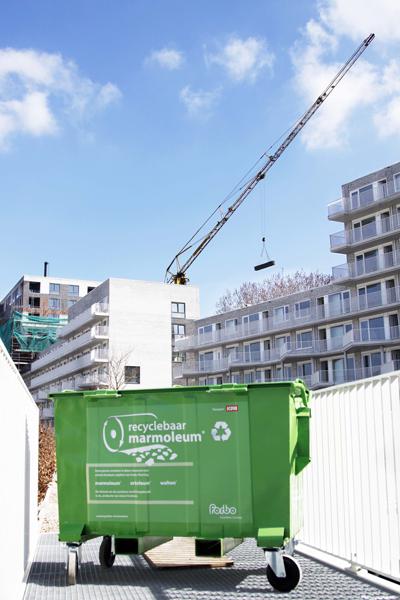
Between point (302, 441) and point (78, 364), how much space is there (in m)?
64.1

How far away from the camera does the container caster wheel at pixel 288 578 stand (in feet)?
20.5

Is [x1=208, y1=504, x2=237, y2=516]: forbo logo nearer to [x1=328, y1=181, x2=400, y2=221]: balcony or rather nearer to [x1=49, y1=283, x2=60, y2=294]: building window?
[x1=328, y1=181, x2=400, y2=221]: balcony

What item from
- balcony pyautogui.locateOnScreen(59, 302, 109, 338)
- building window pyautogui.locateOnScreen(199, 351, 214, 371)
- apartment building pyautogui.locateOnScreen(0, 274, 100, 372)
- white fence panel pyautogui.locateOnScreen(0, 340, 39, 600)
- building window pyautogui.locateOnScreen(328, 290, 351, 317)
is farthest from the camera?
apartment building pyautogui.locateOnScreen(0, 274, 100, 372)

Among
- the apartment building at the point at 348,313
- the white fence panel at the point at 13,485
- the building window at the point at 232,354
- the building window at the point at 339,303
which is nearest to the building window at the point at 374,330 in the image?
the apartment building at the point at 348,313

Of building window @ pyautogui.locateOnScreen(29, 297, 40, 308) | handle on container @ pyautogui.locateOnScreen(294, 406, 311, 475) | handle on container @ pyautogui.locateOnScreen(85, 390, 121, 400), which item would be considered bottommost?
handle on container @ pyautogui.locateOnScreen(294, 406, 311, 475)

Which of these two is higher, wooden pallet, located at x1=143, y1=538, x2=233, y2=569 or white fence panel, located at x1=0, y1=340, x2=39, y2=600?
white fence panel, located at x1=0, y1=340, x2=39, y2=600

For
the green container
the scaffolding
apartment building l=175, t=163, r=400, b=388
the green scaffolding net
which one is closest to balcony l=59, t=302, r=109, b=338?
apartment building l=175, t=163, r=400, b=388

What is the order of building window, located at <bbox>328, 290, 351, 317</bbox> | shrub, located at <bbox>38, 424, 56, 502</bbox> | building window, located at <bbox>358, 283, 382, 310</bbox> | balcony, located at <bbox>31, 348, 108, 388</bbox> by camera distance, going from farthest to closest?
balcony, located at <bbox>31, 348, 108, 388</bbox>, building window, located at <bbox>328, 290, 351, 317</bbox>, building window, located at <bbox>358, 283, 382, 310</bbox>, shrub, located at <bbox>38, 424, 56, 502</bbox>

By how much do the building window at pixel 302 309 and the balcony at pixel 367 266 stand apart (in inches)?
188

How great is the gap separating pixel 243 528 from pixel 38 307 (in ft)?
343

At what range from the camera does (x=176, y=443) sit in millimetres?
6762

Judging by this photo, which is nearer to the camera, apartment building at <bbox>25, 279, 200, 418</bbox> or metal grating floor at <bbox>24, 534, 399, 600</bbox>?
metal grating floor at <bbox>24, 534, 399, 600</bbox>

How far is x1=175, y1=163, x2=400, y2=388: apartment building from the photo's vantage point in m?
44.7

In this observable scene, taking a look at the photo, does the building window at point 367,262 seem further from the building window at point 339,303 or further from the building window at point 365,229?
the building window at point 339,303
